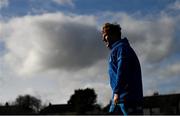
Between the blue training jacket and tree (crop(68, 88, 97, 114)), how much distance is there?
82.1 metres

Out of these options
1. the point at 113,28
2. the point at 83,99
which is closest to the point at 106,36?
the point at 113,28

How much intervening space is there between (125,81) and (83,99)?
84242 mm

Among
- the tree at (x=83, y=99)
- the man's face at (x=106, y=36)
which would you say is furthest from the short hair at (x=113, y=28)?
the tree at (x=83, y=99)

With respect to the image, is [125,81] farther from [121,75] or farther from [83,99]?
[83,99]

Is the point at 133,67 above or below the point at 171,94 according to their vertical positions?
below

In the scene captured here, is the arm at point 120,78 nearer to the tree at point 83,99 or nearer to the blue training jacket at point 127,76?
the blue training jacket at point 127,76

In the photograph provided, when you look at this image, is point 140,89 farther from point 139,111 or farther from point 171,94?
point 171,94

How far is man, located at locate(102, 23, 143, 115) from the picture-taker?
811 centimetres

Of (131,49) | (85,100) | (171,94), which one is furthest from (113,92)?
(171,94)

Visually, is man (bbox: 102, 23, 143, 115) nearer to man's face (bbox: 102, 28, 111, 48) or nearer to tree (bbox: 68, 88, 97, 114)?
man's face (bbox: 102, 28, 111, 48)

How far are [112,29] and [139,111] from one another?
1.57 m

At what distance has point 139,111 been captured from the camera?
26.5 feet

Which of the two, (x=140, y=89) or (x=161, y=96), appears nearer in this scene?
(x=140, y=89)

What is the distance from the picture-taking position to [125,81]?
26.9 ft
